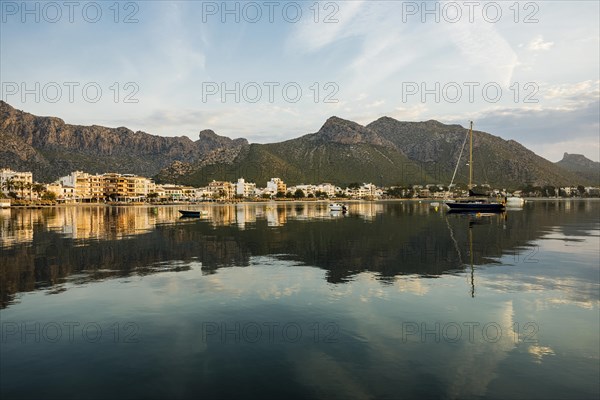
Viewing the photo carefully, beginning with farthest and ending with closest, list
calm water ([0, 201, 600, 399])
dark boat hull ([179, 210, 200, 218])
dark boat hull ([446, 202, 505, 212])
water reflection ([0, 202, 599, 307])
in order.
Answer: dark boat hull ([446, 202, 505, 212]) → dark boat hull ([179, 210, 200, 218]) → water reflection ([0, 202, 599, 307]) → calm water ([0, 201, 600, 399])

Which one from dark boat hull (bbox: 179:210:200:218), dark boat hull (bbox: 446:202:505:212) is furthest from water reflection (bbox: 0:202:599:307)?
dark boat hull (bbox: 446:202:505:212)

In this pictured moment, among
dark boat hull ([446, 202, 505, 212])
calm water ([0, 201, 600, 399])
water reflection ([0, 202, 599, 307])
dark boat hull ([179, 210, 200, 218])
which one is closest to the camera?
calm water ([0, 201, 600, 399])

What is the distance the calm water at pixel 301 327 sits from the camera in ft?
36.8

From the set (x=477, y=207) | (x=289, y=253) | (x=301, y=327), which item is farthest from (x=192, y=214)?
(x=301, y=327)

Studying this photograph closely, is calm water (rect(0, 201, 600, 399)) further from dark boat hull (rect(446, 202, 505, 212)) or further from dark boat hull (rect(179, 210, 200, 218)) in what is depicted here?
dark boat hull (rect(446, 202, 505, 212))

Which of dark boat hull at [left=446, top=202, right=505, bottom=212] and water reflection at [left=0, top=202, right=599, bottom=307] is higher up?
dark boat hull at [left=446, top=202, right=505, bottom=212]

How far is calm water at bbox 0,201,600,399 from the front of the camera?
11219 mm

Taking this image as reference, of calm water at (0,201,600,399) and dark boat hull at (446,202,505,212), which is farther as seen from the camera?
dark boat hull at (446,202,505,212)

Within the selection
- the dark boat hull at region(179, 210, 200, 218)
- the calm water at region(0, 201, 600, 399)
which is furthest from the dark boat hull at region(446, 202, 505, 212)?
the calm water at region(0, 201, 600, 399)

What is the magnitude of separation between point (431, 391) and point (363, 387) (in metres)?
1.89

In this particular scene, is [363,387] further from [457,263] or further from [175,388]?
[457,263]

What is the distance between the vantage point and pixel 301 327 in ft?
53.1

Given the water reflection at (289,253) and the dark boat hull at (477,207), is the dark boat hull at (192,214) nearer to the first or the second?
the water reflection at (289,253)

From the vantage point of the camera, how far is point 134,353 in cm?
1343
